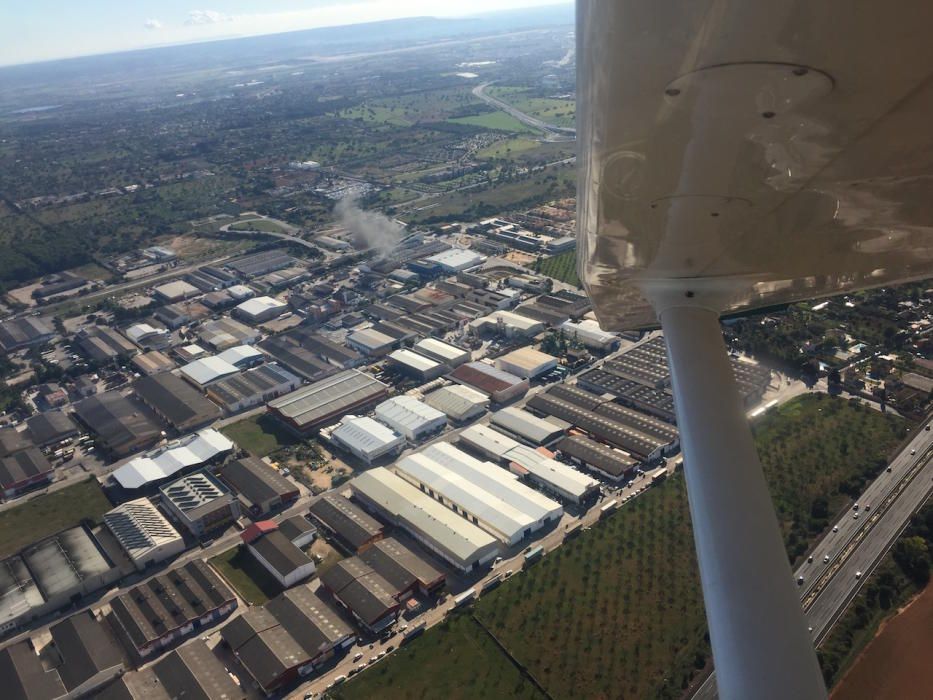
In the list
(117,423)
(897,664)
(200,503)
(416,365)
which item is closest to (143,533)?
(200,503)

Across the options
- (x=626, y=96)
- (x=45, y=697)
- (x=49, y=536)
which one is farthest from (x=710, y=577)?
(x=49, y=536)

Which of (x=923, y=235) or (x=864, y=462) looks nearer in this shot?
(x=923, y=235)

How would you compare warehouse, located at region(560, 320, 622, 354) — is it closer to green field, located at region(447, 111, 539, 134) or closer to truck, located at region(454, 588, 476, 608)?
truck, located at region(454, 588, 476, 608)

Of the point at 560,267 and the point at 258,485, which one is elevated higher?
the point at 560,267

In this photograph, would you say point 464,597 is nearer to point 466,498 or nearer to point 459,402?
point 466,498

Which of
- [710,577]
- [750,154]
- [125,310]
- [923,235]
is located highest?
[750,154]

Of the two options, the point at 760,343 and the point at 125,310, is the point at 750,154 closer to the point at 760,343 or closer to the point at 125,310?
the point at 760,343

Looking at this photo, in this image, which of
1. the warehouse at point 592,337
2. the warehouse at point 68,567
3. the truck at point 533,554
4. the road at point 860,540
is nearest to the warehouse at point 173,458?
the warehouse at point 68,567
